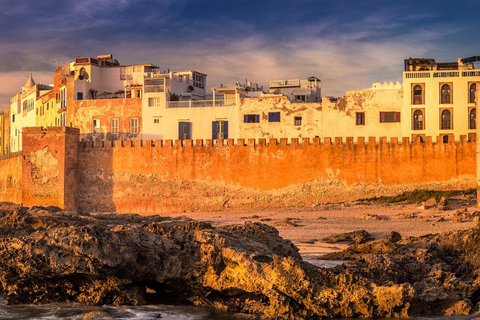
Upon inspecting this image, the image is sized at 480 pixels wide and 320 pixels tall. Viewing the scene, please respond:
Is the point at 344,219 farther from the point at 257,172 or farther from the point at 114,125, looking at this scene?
the point at 114,125

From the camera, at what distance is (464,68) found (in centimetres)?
3628

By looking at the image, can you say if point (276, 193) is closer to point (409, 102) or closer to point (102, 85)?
point (409, 102)

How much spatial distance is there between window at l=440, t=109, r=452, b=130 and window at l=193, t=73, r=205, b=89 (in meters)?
17.0

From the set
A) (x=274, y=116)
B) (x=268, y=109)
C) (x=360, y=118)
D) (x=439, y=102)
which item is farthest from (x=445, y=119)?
(x=268, y=109)

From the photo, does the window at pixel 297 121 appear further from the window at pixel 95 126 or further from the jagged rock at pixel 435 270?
the jagged rock at pixel 435 270

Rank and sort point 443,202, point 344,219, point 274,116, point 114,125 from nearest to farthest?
point 344,219, point 443,202, point 274,116, point 114,125

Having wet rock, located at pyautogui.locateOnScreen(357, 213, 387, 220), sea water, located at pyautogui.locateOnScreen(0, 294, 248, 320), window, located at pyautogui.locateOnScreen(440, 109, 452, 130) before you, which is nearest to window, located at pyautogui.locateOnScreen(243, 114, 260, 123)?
window, located at pyautogui.locateOnScreen(440, 109, 452, 130)

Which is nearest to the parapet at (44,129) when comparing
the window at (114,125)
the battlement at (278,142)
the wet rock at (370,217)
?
the battlement at (278,142)

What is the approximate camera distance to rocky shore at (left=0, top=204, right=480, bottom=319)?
11.2 m

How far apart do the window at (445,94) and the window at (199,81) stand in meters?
16.8

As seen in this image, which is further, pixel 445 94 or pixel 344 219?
pixel 445 94

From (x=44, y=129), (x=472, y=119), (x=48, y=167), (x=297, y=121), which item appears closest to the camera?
(x=48, y=167)

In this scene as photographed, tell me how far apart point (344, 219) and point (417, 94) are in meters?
12.6

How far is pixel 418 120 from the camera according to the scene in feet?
116
